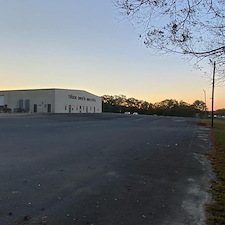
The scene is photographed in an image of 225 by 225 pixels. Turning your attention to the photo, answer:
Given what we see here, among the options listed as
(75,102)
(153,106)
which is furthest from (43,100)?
(153,106)

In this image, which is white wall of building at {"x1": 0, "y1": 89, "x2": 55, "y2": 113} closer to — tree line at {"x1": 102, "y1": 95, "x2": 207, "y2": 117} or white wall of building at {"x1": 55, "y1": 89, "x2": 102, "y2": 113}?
white wall of building at {"x1": 55, "y1": 89, "x2": 102, "y2": 113}

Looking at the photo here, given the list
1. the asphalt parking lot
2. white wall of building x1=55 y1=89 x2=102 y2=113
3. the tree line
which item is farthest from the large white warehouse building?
the asphalt parking lot

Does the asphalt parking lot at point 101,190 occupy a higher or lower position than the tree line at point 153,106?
lower

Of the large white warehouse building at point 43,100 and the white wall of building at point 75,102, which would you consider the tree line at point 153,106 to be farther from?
the large white warehouse building at point 43,100

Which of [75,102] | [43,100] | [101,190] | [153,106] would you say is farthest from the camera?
[153,106]

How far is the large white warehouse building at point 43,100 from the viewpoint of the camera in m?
82.9

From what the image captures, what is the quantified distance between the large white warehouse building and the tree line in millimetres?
56406

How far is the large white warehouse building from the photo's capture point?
82.9m

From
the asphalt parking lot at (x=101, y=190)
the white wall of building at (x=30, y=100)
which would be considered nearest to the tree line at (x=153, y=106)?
the white wall of building at (x=30, y=100)

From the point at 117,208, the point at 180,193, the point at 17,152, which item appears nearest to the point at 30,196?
the point at 117,208

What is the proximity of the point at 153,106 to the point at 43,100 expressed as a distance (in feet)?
315

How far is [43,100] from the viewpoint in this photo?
275 feet

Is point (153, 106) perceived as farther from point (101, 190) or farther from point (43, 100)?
point (101, 190)

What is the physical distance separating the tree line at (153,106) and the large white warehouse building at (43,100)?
5641cm
